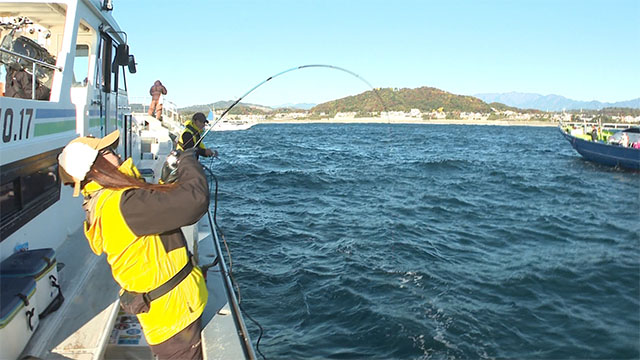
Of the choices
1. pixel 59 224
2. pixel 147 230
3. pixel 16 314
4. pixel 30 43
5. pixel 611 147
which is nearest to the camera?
pixel 147 230

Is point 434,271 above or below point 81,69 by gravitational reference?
below

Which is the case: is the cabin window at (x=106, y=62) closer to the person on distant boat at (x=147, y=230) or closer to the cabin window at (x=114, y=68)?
the cabin window at (x=114, y=68)

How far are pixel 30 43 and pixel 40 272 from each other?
3.48m

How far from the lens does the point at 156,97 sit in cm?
1358

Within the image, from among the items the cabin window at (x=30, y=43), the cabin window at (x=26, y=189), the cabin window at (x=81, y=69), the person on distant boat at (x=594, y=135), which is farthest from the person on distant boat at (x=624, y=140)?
the cabin window at (x=26, y=189)

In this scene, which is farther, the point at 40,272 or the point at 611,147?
the point at 611,147

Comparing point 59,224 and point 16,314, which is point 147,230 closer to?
point 16,314

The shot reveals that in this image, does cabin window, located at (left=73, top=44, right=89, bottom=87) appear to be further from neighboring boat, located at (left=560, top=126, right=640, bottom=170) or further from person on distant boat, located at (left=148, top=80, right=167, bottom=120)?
neighboring boat, located at (left=560, top=126, right=640, bottom=170)

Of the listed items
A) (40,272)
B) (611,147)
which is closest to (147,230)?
(40,272)

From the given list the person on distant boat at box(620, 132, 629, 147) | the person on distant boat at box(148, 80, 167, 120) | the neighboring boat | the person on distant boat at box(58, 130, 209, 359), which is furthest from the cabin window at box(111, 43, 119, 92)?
the person on distant boat at box(620, 132, 629, 147)

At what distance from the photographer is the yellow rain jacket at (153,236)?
208 cm

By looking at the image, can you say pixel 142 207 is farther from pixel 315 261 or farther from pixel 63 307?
pixel 315 261

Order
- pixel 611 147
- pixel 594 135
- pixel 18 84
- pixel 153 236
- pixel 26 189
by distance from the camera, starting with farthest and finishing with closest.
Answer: pixel 594 135, pixel 611 147, pixel 18 84, pixel 26 189, pixel 153 236

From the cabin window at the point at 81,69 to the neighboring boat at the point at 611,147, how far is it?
30188 mm
